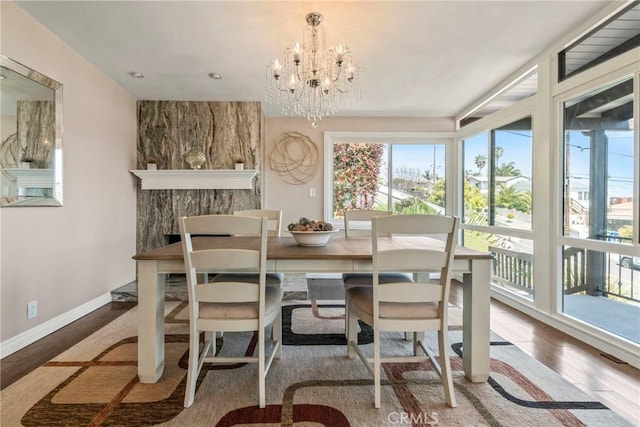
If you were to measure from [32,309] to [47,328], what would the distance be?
0.23 metres

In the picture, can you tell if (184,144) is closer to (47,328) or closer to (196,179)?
(196,179)

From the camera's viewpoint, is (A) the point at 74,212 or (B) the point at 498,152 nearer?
(A) the point at 74,212

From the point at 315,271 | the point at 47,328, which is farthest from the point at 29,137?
the point at 315,271

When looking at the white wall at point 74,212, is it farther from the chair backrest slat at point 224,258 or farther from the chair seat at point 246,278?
the chair backrest slat at point 224,258

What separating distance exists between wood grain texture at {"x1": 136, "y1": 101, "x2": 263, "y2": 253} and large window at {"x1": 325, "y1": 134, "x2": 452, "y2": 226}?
1.38 meters

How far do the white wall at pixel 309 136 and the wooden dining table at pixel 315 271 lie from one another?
2808 mm

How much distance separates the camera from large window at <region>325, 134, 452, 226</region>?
464cm

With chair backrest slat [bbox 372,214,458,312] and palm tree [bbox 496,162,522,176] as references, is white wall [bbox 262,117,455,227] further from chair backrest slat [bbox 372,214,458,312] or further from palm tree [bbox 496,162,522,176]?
A: chair backrest slat [bbox 372,214,458,312]

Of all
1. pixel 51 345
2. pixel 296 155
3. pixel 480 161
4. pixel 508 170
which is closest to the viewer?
pixel 51 345

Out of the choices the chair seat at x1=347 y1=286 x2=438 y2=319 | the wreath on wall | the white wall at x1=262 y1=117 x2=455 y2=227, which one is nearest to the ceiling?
the white wall at x1=262 y1=117 x2=455 y2=227

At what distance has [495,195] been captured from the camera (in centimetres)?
367

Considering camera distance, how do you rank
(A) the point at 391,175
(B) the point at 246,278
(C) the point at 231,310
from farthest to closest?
(A) the point at 391,175 → (B) the point at 246,278 → (C) the point at 231,310

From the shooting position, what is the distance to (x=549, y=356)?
2057 mm

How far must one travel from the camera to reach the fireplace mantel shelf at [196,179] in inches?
150
